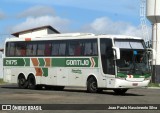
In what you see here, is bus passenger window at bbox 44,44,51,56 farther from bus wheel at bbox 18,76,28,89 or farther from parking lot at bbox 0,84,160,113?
parking lot at bbox 0,84,160,113

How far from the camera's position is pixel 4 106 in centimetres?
1030

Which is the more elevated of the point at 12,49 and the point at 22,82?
the point at 12,49

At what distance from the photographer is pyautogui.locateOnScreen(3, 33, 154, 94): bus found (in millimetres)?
26344

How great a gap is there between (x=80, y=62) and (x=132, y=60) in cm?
347

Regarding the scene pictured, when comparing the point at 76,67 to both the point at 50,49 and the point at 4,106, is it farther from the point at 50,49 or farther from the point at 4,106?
the point at 4,106

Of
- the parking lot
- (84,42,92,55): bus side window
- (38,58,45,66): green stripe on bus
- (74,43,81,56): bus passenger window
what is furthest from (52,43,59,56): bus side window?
the parking lot

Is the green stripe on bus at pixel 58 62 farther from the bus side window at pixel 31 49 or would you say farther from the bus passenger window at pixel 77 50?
the bus side window at pixel 31 49

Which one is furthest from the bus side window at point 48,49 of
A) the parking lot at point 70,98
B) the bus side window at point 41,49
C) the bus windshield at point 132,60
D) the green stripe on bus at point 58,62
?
the bus windshield at point 132,60

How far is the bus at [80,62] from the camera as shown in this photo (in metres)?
26.3

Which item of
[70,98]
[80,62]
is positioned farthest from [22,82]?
[70,98]

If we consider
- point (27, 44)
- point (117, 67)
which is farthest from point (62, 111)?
point (27, 44)

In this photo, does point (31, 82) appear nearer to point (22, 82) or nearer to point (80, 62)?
point (22, 82)

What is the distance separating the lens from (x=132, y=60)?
1037 inches

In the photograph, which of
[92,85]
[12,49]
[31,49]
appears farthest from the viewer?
[12,49]
